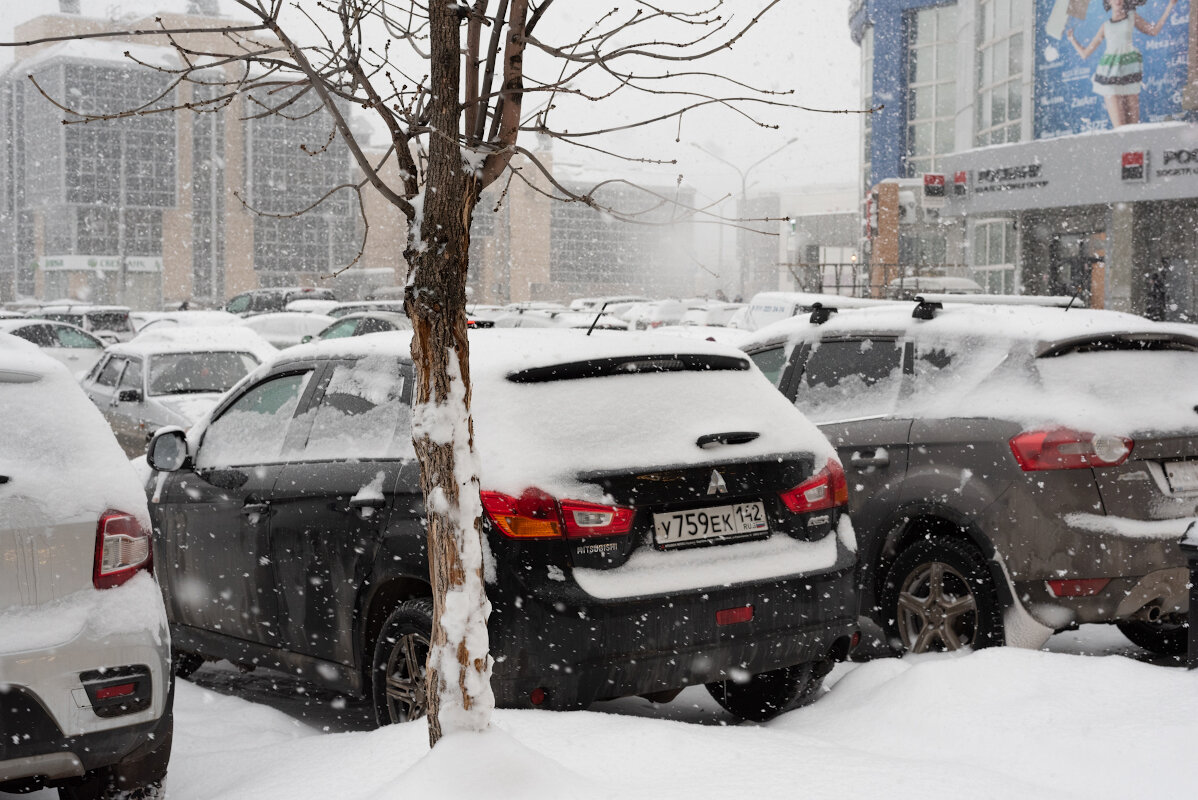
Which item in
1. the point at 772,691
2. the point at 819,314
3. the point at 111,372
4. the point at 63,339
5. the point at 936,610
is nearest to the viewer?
the point at 772,691

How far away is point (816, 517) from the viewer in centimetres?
487

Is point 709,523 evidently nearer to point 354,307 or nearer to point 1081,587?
point 1081,587

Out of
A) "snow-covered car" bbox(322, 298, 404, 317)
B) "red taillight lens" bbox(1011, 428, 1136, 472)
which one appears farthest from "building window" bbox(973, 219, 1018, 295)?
"red taillight lens" bbox(1011, 428, 1136, 472)

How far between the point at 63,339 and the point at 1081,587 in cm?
2300

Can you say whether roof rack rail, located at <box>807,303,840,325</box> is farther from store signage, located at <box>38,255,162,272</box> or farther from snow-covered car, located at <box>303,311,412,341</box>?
store signage, located at <box>38,255,162,272</box>

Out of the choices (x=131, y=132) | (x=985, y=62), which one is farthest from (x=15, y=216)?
(x=985, y=62)

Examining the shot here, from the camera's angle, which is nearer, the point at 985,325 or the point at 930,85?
the point at 985,325

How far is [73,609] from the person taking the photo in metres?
3.88

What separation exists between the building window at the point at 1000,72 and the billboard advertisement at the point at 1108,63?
4.74 ft

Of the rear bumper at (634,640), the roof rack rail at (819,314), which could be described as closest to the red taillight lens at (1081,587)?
the rear bumper at (634,640)

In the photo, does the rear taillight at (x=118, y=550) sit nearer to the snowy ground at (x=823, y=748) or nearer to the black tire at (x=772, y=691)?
the snowy ground at (x=823, y=748)

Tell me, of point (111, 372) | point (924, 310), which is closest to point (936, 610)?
point (924, 310)

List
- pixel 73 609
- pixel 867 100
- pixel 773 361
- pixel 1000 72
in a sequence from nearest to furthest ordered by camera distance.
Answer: pixel 73 609
pixel 773 361
pixel 1000 72
pixel 867 100

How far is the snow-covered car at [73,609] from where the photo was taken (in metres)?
3.75
